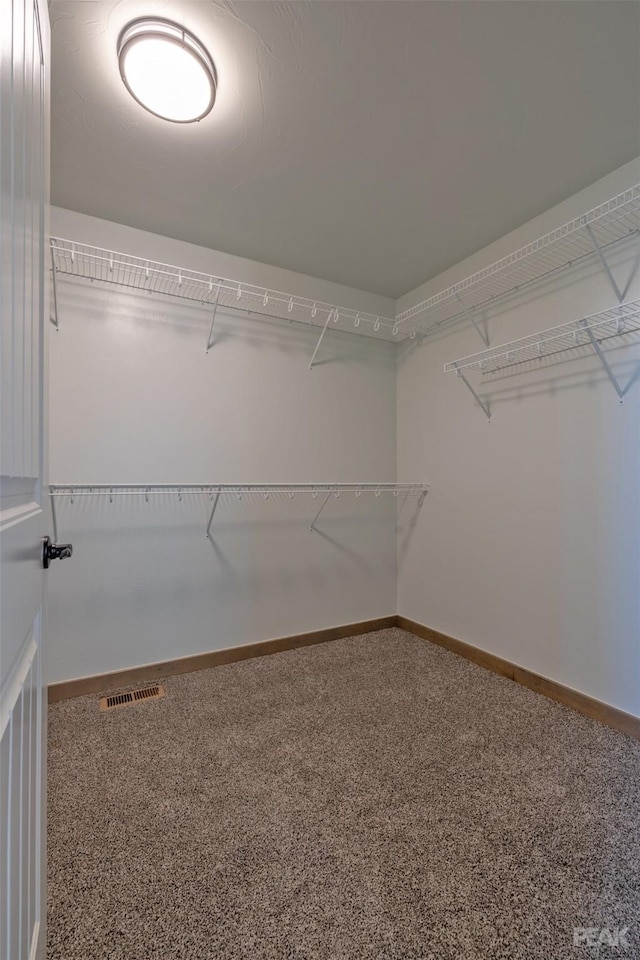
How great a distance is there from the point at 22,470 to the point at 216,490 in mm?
1762

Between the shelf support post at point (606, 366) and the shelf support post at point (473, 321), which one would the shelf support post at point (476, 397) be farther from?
the shelf support post at point (606, 366)

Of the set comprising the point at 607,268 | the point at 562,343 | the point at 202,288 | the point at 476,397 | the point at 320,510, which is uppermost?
the point at 202,288

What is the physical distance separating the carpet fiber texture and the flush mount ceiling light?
7.96 feet

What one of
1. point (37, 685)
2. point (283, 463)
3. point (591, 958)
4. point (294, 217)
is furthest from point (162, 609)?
point (294, 217)

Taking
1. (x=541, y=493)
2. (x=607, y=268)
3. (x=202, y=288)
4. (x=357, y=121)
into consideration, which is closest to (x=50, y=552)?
(x=357, y=121)

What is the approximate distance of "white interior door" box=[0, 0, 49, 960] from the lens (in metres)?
0.49

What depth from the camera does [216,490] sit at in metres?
2.39

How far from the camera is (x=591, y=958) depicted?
3.08ft

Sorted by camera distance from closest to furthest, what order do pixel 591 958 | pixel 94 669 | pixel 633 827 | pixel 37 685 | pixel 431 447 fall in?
pixel 37 685 → pixel 591 958 → pixel 633 827 → pixel 94 669 → pixel 431 447

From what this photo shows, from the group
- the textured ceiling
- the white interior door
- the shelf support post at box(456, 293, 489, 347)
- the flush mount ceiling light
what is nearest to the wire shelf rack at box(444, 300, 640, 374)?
the shelf support post at box(456, 293, 489, 347)

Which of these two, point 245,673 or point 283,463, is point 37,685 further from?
point 283,463

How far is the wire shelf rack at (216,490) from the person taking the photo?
6.65 feet

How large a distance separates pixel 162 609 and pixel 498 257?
2.78 metres

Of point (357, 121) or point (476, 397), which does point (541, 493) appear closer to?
point (476, 397)
